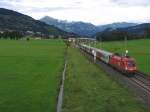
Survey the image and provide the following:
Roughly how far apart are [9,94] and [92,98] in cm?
678

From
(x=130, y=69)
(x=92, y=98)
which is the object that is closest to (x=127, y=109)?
(x=92, y=98)

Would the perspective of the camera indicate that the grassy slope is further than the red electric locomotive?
No

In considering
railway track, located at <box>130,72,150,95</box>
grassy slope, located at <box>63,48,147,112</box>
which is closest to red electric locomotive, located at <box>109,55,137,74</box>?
railway track, located at <box>130,72,150,95</box>

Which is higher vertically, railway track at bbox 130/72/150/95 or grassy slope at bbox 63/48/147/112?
grassy slope at bbox 63/48/147/112

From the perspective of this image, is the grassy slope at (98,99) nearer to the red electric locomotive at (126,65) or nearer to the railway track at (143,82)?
the railway track at (143,82)

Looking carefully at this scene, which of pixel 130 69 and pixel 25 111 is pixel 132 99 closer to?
pixel 25 111

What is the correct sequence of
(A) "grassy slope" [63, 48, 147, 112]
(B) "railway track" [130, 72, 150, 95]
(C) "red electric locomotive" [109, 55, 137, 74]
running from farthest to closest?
(C) "red electric locomotive" [109, 55, 137, 74]
(B) "railway track" [130, 72, 150, 95]
(A) "grassy slope" [63, 48, 147, 112]

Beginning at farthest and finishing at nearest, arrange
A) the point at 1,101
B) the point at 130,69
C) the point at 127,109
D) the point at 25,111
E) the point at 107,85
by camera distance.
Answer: the point at 130,69 < the point at 107,85 < the point at 1,101 < the point at 127,109 < the point at 25,111

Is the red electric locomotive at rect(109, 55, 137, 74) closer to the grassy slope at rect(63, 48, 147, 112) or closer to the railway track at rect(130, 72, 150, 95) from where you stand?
the railway track at rect(130, 72, 150, 95)

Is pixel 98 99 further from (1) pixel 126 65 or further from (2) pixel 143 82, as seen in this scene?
(1) pixel 126 65

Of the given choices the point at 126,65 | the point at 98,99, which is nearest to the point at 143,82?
the point at 126,65

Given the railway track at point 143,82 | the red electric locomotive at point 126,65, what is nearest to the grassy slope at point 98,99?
the railway track at point 143,82

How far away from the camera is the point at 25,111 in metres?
24.6

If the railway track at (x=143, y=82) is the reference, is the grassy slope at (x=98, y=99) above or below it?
above
